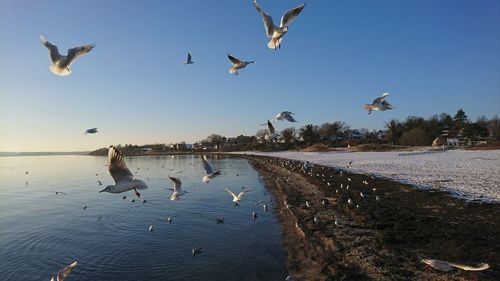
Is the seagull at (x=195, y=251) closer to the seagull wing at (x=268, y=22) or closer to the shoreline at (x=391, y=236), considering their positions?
the shoreline at (x=391, y=236)

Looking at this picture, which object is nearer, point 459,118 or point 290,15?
point 290,15

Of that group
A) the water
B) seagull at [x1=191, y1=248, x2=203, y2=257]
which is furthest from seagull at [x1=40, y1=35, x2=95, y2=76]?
seagull at [x1=191, y1=248, x2=203, y2=257]

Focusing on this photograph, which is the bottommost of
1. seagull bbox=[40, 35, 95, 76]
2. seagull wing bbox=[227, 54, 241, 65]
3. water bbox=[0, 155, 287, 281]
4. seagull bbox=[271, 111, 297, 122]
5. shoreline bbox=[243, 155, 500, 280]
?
water bbox=[0, 155, 287, 281]

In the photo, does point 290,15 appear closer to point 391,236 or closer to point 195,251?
point 391,236

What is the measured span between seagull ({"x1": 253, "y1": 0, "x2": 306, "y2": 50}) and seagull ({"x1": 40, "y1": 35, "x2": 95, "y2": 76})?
4439 millimetres

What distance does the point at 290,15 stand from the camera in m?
9.39

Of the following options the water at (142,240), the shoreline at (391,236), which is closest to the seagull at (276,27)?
the shoreline at (391,236)

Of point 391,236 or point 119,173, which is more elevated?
point 119,173

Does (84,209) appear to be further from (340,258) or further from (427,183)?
(427,183)

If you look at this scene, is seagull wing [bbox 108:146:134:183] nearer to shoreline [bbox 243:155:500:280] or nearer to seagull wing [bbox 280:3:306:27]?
seagull wing [bbox 280:3:306:27]

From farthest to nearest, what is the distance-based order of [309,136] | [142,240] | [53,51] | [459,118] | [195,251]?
[309,136] < [459,118] < [142,240] < [195,251] < [53,51]

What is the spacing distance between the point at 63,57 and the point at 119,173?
340 cm

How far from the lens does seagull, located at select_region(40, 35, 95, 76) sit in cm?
980

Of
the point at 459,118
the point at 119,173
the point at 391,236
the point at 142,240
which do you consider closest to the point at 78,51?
the point at 119,173
